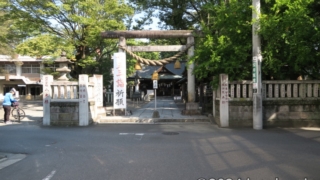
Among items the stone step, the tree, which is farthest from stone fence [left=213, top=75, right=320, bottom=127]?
the tree

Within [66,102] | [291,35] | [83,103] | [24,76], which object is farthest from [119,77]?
[24,76]

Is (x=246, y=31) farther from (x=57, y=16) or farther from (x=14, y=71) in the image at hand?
(x=14, y=71)

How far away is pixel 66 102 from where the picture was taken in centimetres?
1248

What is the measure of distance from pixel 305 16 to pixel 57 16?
1484cm

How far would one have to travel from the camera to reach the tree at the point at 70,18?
1684cm

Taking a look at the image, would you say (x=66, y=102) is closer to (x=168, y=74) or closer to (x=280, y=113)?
(x=280, y=113)

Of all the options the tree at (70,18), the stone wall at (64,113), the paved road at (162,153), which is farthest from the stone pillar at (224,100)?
the tree at (70,18)

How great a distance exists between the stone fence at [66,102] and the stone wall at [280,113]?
22.2ft

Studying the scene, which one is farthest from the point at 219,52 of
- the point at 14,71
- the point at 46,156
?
the point at 14,71

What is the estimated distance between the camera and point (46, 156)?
22.9 ft

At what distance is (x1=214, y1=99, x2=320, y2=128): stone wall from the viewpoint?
11.3 metres

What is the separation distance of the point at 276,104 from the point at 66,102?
31.7 feet

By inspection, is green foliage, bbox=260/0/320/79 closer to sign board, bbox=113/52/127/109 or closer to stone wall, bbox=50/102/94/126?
sign board, bbox=113/52/127/109

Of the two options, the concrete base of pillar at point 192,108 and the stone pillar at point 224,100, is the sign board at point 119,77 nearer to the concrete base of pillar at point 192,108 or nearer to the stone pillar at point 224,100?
the concrete base of pillar at point 192,108
